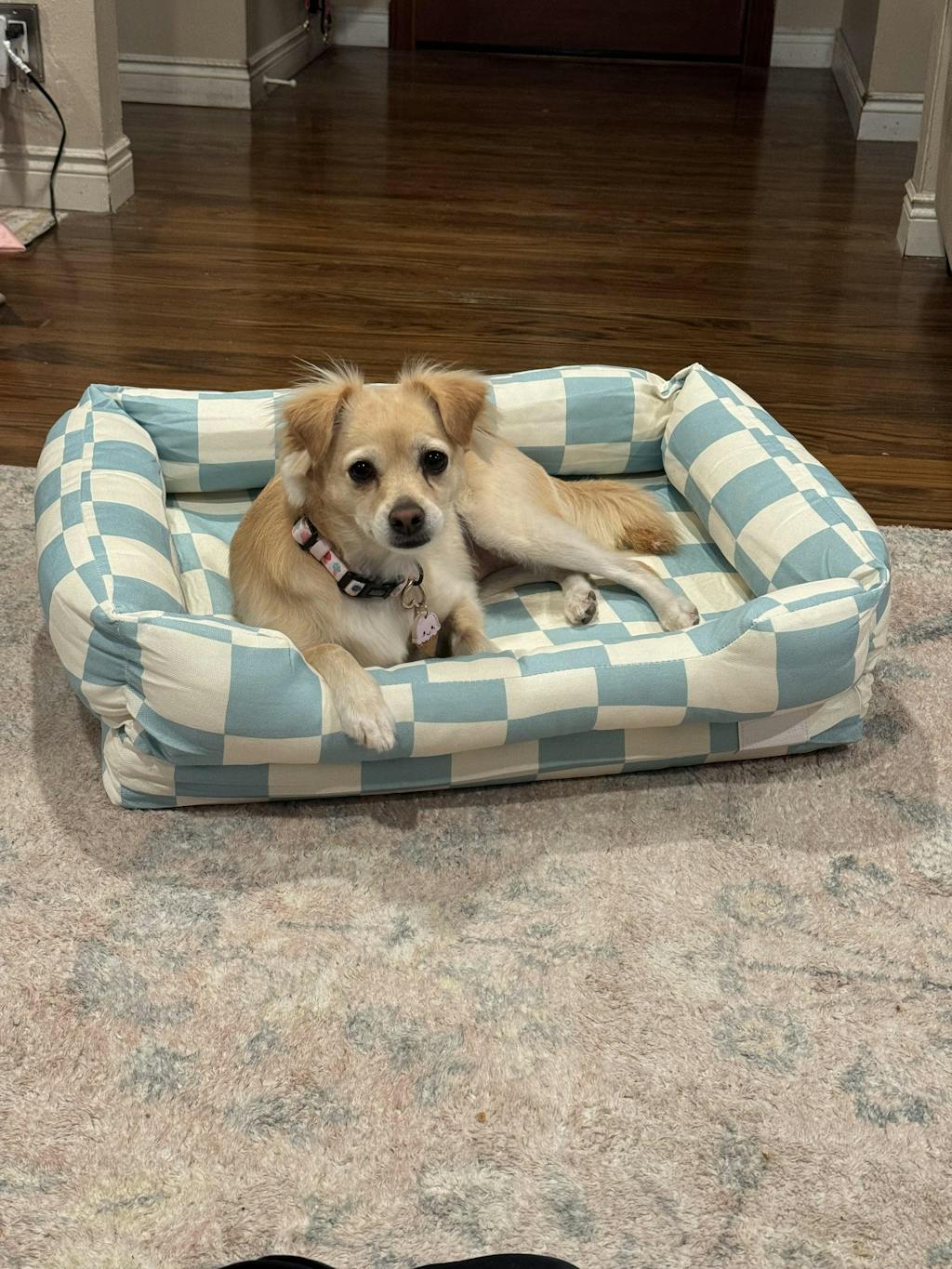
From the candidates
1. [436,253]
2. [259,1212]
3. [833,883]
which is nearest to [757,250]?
[436,253]

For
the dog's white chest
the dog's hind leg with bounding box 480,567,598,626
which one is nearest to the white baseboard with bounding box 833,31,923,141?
the dog's hind leg with bounding box 480,567,598,626

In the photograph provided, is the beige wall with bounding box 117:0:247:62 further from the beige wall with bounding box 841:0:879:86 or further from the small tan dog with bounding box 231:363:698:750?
the small tan dog with bounding box 231:363:698:750

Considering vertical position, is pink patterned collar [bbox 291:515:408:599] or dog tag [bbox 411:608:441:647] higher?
pink patterned collar [bbox 291:515:408:599]

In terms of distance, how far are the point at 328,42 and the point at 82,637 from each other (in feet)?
18.7

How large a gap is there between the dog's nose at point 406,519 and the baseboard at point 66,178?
9.56 feet

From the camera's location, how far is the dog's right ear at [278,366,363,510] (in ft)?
5.65

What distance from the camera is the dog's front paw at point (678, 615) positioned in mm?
2061

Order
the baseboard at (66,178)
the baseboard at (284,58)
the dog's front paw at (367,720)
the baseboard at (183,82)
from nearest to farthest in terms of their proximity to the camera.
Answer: the dog's front paw at (367,720)
the baseboard at (66,178)
the baseboard at (183,82)
the baseboard at (284,58)

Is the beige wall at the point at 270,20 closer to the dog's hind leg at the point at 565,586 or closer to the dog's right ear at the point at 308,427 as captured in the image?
the dog's hind leg at the point at 565,586

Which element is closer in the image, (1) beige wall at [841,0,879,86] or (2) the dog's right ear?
(2) the dog's right ear

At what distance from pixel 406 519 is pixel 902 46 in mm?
4314

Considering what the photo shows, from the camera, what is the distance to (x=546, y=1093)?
1416 millimetres

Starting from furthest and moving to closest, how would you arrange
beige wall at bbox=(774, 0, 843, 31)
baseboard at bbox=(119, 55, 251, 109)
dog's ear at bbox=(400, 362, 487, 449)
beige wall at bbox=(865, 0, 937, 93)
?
beige wall at bbox=(774, 0, 843, 31)
baseboard at bbox=(119, 55, 251, 109)
beige wall at bbox=(865, 0, 937, 93)
dog's ear at bbox=(400, 362, 487, 449)

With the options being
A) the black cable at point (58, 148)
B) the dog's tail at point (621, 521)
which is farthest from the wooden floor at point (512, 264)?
the dog's tail at point (621, 521)
